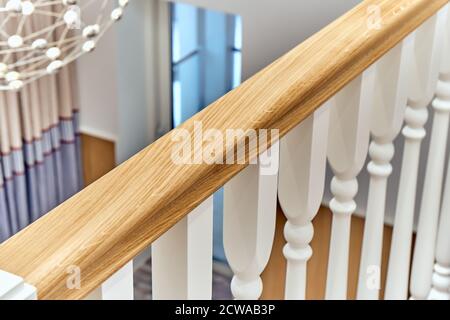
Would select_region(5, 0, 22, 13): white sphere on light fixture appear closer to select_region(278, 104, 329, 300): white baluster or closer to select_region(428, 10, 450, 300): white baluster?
select_region(278, 104, 329, 300): white baluster

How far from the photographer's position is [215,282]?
3.80 metres

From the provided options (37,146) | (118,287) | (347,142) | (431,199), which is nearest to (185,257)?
(118,287)

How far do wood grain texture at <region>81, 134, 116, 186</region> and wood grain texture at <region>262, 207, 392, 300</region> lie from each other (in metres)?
0.95

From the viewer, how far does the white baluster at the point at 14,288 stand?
604mm

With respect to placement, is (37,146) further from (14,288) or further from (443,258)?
(14,288)

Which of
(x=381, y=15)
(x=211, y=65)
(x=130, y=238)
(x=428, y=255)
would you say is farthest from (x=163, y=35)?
(x=130, y=238)

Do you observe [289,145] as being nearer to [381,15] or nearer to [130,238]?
[381,15]

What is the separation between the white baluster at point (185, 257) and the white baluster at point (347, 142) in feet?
1.07

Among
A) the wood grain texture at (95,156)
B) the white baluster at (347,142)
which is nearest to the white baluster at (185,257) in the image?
the white baluster at (347,142)

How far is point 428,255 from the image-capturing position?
1.54m

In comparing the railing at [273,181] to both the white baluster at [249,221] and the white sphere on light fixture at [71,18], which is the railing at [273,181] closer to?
the white baluster at [249,221]

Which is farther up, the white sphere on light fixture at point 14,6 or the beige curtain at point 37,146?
the white sphere on light fixture at point 14,6

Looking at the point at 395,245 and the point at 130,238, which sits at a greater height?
the point at 130,238
